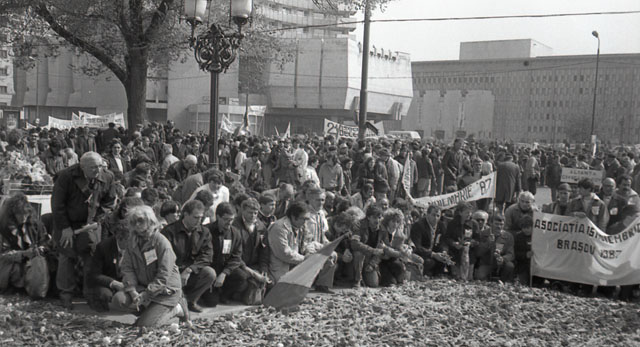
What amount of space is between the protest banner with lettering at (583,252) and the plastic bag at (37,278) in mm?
6390

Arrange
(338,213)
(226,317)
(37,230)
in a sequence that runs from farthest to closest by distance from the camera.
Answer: (338,213)
(37,230)
(226,317)

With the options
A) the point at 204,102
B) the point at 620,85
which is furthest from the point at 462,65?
the point at 204,102

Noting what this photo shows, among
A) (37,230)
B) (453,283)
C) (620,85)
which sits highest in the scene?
(620,85)

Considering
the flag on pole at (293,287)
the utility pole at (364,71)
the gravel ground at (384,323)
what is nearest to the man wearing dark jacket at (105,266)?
the gravel ground at (384,323)

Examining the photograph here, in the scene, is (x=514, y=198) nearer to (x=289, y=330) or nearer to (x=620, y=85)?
(x=289, y=330)

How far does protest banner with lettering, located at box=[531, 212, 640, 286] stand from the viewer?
8867mm

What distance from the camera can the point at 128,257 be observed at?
20.1 feet

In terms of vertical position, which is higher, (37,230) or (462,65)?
(462,65)

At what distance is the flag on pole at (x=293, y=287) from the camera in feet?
24.0

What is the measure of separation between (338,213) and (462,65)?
399 ft

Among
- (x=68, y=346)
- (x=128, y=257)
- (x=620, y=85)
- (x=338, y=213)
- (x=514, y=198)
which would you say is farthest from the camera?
(x=620, y=85)

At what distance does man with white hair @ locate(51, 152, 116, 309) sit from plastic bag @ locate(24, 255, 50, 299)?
0.53ft

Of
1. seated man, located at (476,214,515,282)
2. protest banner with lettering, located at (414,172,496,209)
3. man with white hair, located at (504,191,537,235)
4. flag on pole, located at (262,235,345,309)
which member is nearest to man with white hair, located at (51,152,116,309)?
flag on pole, located at (262,235,345,309)

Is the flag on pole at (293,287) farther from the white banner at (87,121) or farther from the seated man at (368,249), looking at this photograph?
the white banner at (87,121)
